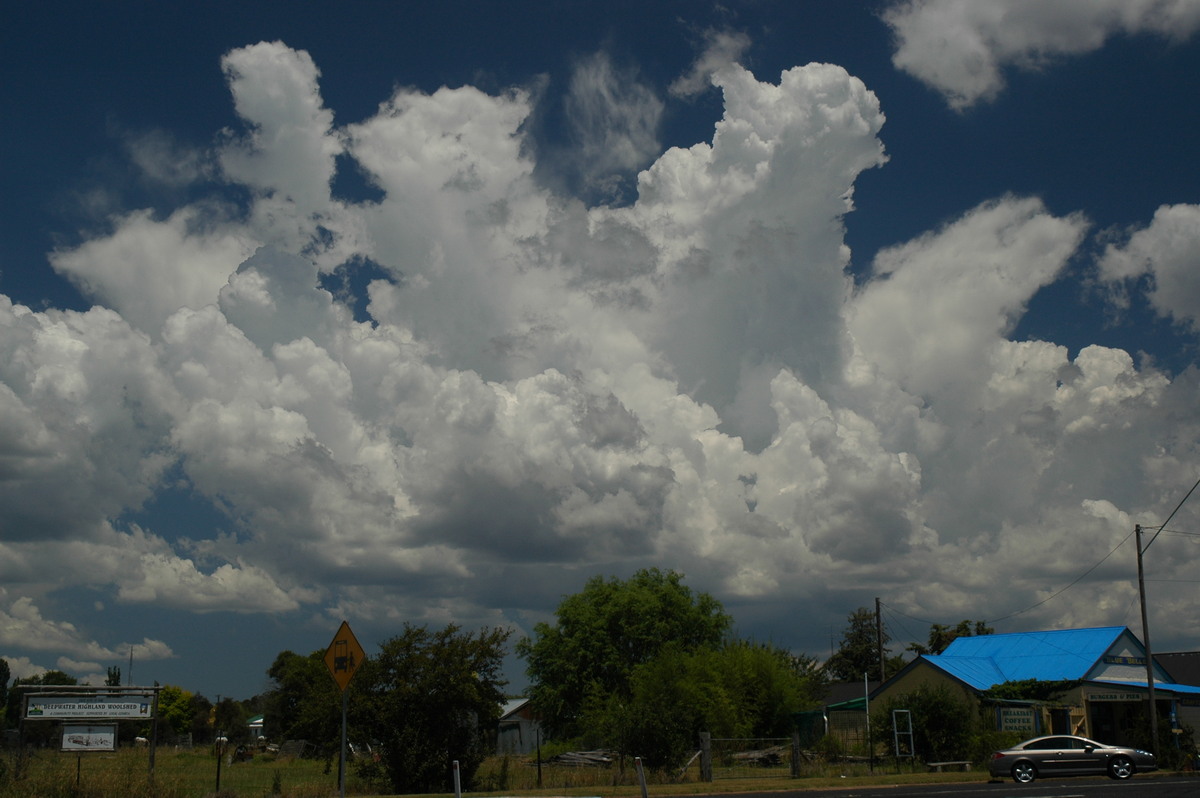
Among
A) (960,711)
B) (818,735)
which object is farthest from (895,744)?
(818,735)

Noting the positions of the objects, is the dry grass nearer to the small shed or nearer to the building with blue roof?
the building with blue roof

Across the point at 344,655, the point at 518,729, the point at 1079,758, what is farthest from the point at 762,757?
the point at 518,729

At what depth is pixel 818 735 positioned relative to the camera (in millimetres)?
50688

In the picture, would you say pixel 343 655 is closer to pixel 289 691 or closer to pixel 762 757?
pixel 762 757

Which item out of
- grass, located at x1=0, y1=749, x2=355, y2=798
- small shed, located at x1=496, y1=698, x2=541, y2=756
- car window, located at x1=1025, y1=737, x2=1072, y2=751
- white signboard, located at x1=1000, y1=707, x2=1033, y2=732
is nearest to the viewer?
grass, located at x1=0, y1=749, x2=355, y2=798

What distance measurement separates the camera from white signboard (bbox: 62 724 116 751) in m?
24.9

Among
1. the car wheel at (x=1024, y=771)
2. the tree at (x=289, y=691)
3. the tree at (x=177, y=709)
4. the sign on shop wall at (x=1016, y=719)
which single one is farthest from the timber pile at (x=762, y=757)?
the tree at (x=177, y=709)

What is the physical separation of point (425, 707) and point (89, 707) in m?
8.37

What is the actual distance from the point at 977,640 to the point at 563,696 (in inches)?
974

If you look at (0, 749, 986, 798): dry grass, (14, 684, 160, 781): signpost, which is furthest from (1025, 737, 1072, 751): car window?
(14, 684, 160, 781): signpost

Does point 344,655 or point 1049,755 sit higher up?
point 344,655

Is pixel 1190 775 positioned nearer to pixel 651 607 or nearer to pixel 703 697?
pixel 703 697

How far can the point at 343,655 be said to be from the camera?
18453 mm

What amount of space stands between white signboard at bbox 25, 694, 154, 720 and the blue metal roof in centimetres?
3683
